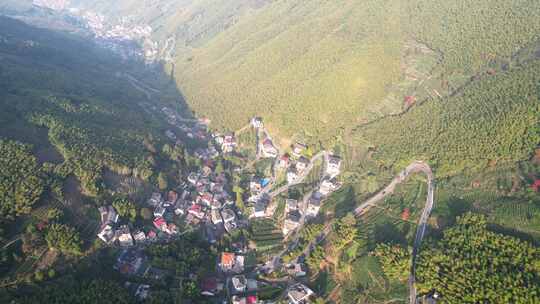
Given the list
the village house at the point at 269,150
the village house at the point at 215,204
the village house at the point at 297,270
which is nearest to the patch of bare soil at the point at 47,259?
the village house at the point at 215,204

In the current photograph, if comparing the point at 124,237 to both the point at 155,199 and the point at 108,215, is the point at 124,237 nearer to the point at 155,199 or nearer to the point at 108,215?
the point at 108,215

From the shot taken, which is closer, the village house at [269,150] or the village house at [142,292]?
the village house at [142,292]

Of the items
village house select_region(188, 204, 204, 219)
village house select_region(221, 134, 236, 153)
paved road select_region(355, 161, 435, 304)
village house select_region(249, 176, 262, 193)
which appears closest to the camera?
paved road select_region(355, 161, 435, 304)

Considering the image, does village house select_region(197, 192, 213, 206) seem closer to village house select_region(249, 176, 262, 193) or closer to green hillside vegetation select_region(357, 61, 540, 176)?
village house select_region(249, 176, 262, 193)

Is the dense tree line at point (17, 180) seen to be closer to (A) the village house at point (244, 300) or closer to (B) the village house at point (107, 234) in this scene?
(B) the village house at point (107, 234)

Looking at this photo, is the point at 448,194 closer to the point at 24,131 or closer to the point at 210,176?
the point at 210,176

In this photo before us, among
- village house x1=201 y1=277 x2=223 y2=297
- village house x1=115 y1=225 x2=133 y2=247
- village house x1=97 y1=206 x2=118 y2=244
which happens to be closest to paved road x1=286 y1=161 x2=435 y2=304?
village house x1=201 y1=277 x2=223 y2=297

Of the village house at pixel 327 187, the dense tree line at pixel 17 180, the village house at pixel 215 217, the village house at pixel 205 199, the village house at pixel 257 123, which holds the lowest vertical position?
the village house at pixel 327 187

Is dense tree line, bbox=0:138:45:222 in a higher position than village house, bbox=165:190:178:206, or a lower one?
higher
